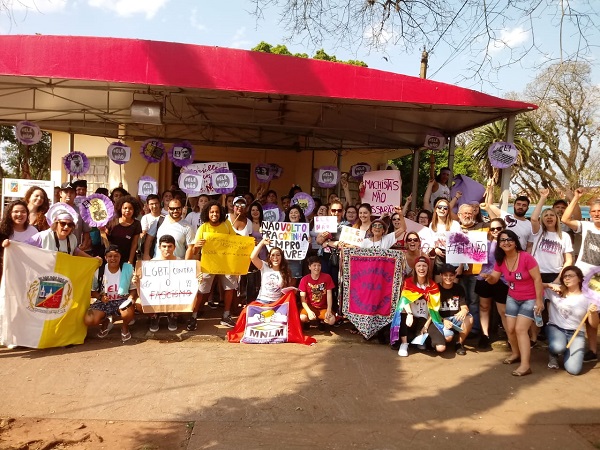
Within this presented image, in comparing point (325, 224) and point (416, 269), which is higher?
point (325, 224)

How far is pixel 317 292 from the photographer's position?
638 centimetres

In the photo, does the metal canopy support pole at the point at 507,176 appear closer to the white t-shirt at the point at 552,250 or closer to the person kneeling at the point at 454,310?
the white t-shirt at the point at 552,250

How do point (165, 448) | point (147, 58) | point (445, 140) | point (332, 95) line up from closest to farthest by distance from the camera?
point (165, 448) → point (147, 58) → point (332, 95) → point (445, 140)

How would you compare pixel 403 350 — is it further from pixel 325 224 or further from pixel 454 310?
pixel 325 224

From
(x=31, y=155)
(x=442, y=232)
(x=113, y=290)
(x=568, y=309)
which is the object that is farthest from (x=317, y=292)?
(x=31, y=155)

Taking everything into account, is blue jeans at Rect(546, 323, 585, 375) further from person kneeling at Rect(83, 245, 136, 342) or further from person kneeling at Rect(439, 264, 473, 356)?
person kneeling at Rect(83, 245, 136, 342)

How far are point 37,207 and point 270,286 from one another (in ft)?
9.84

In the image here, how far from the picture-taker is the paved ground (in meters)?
3.86

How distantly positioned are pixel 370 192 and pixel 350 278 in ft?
7.91

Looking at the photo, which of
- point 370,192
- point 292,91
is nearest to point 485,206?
point 370,192

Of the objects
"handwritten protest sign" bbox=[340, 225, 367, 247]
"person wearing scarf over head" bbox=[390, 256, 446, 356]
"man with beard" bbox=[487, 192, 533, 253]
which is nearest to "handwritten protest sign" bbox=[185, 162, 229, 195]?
"handwritten protest sign" bbox=[340, 225, 367, 247]

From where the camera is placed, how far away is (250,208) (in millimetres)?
7211

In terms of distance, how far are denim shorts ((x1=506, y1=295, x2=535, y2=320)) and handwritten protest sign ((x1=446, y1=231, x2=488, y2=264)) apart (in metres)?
0.68

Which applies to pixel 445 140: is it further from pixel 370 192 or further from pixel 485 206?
pixel 485 206
